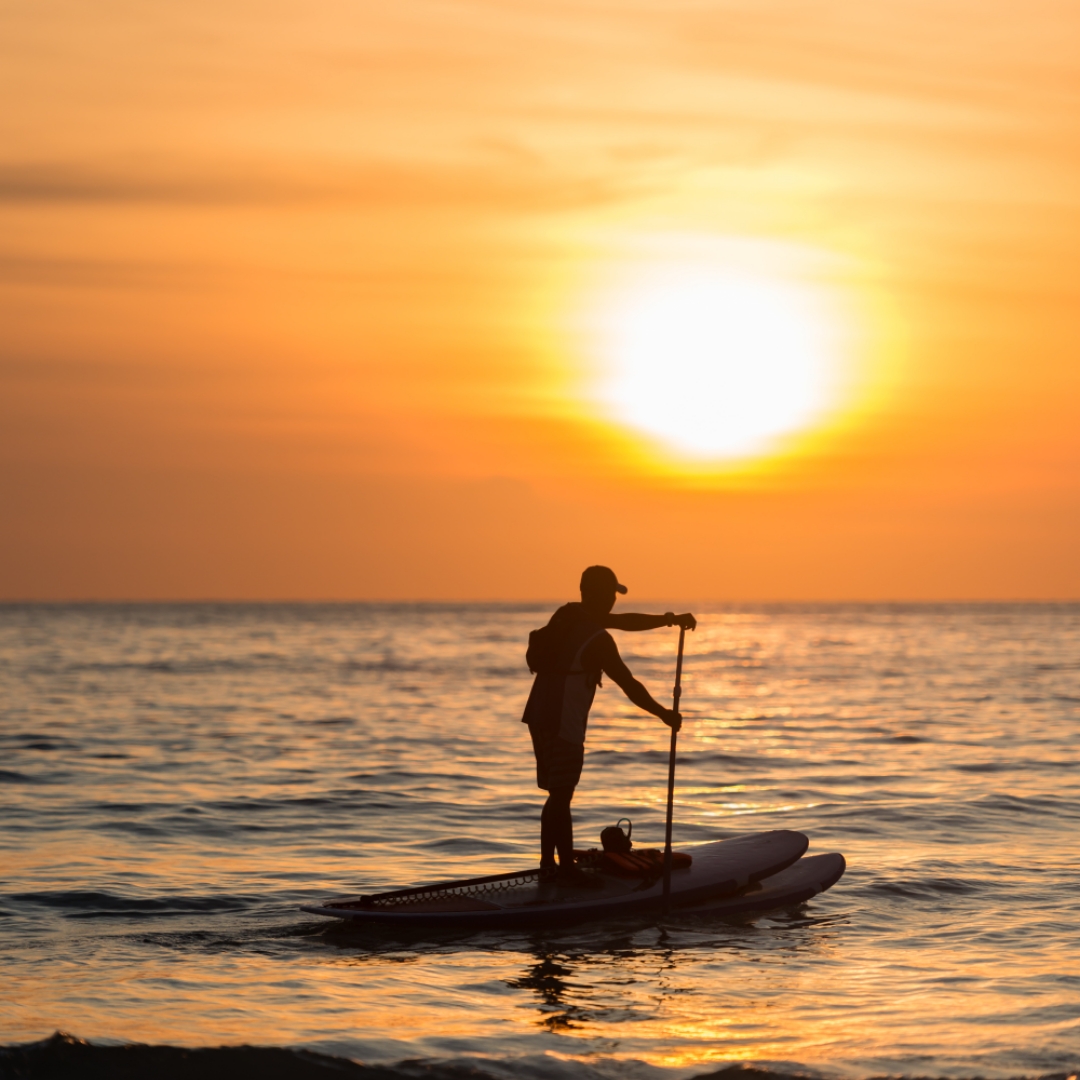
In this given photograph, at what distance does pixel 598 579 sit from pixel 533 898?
2495 mm

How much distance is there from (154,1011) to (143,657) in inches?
2089

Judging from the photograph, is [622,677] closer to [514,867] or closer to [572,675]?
[572,675]

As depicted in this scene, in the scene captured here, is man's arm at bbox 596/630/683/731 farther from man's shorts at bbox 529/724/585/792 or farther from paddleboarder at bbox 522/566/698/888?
man's shorts at bbox 529/724/585/792

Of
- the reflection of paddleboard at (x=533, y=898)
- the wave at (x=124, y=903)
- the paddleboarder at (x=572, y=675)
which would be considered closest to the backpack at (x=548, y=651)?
the paddleboarder at (x=572, y=675)

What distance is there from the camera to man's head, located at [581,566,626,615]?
31.9ft

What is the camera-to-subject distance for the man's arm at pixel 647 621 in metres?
9.24

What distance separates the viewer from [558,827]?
9984 mm

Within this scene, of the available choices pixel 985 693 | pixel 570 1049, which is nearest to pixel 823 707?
pixel 985 693

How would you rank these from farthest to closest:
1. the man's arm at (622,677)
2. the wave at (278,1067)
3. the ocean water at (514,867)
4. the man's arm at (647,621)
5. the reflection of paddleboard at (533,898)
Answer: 1. the reflection of paddleboard at (533,898)
2. the man's arm at (622,677)
3. the man's arm at (647,621)
4. the ocean water at (514,867)
5. the wave at (278,1067)

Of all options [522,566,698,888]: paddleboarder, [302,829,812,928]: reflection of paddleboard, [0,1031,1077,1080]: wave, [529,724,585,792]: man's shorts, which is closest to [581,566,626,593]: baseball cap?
[522,566,698,888]: paddleboarder

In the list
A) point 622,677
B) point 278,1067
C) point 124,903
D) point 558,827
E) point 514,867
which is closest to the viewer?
point 278,1067

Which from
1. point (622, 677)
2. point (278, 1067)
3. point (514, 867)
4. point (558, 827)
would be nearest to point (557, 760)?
point (558, 827)

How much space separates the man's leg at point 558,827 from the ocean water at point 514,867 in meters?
0.57

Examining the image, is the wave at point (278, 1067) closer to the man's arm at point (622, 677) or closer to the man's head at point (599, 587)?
the man's arm at point (622, 677)
